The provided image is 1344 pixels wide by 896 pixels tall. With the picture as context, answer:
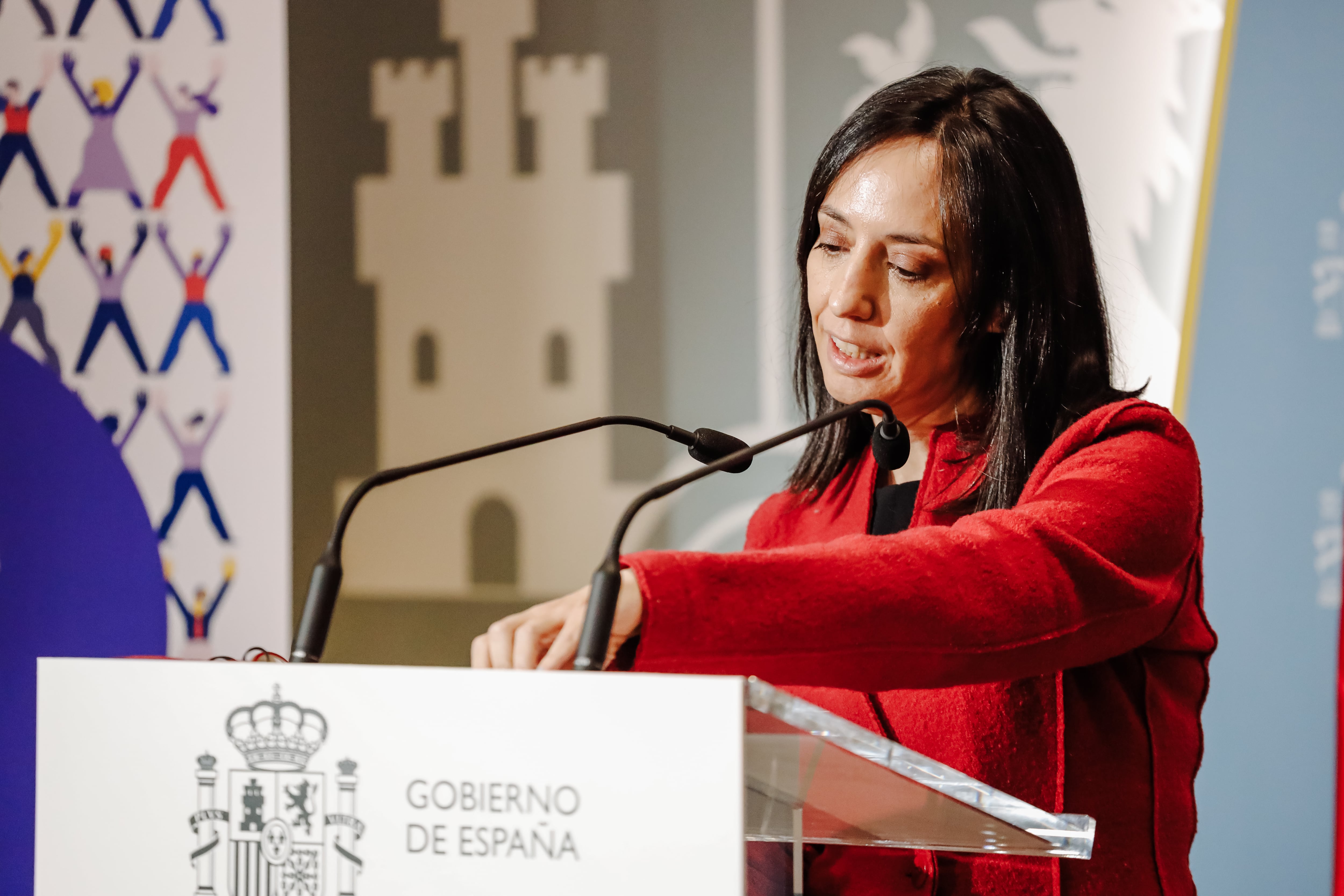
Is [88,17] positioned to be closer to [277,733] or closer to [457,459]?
[457,459]

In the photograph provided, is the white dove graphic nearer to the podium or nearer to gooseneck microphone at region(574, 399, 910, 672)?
gooseneck microphone at region(574, 399, 910, 672)

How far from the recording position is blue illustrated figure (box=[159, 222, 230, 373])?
2.54m

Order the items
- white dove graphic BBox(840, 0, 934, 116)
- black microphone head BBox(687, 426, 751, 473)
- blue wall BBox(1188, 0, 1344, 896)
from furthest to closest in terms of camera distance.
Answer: white dove graphic BBox(840, 0, 934, 116) → blue wall BBox(1188, 0, 1344, 896) → black microphone head BBox(687, 426, 751, 473)

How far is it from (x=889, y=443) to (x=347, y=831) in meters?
0.54

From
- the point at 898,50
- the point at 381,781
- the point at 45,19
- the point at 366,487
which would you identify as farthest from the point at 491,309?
the point at 381,781

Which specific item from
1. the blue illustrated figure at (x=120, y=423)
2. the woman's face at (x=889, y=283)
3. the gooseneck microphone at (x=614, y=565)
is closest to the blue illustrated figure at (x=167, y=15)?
the blue illustrated figure at (x=120, y=423)

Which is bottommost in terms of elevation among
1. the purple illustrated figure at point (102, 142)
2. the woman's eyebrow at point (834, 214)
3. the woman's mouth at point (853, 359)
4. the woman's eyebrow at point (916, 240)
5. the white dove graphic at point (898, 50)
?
the woman's mouth at point (853, 359)

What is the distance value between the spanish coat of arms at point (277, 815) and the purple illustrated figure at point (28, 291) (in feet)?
7.27

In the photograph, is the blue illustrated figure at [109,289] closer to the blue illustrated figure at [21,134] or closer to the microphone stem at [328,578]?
the blue illustrated figure at [21,134]

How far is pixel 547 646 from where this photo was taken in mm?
729

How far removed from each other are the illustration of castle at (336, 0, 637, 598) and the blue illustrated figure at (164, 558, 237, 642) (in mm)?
299

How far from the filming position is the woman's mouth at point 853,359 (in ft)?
4.09

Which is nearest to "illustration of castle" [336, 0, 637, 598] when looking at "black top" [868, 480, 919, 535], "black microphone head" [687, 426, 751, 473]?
"black top" [868, 480, 919, 535]

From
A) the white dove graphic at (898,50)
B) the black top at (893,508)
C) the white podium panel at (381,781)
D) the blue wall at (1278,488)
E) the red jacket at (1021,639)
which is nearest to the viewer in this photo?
the white podium panel at (381,781)
